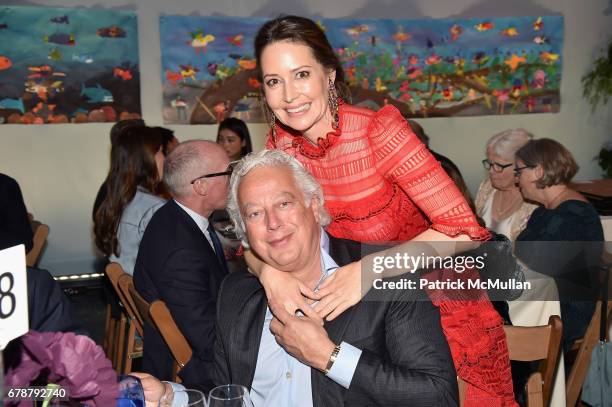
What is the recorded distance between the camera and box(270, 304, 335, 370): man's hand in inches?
62.8

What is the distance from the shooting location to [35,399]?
3.60 ft

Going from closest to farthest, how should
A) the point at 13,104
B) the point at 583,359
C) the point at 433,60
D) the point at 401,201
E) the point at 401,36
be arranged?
the point at 401,201, the point at 583,359, the point at 13,104, the point at 401,36, the point at 433,60

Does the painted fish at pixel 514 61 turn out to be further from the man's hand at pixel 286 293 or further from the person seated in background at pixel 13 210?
the man's hand at pixel 286 293

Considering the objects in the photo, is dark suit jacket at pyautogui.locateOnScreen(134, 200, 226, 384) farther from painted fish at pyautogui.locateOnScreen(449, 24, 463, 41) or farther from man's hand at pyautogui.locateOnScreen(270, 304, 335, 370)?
painted fish at pyautogui.locateOnScreen(449, 24, 463, 41)

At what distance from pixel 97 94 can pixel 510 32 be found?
4.58 meters

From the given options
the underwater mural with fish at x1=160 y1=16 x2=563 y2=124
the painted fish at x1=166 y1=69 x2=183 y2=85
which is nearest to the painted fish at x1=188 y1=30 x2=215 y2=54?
the underwater mural with fish at x1=160 y1=16 x2=563 y2=124

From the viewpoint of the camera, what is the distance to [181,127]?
21.5ft

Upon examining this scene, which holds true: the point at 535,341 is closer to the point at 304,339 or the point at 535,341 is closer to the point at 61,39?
the point at 304,339

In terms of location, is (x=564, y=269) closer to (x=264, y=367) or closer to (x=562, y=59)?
(x=264, y=367)

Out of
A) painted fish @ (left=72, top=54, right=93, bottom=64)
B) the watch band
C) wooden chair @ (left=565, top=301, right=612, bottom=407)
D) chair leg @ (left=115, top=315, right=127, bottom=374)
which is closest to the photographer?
the watch band

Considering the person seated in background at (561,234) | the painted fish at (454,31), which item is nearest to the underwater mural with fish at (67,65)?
the painted fish at (454,31)

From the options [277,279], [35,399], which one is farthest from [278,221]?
[35,399]

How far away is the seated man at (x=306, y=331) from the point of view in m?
1.61

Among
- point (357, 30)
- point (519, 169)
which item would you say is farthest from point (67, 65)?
point (519, 169)
